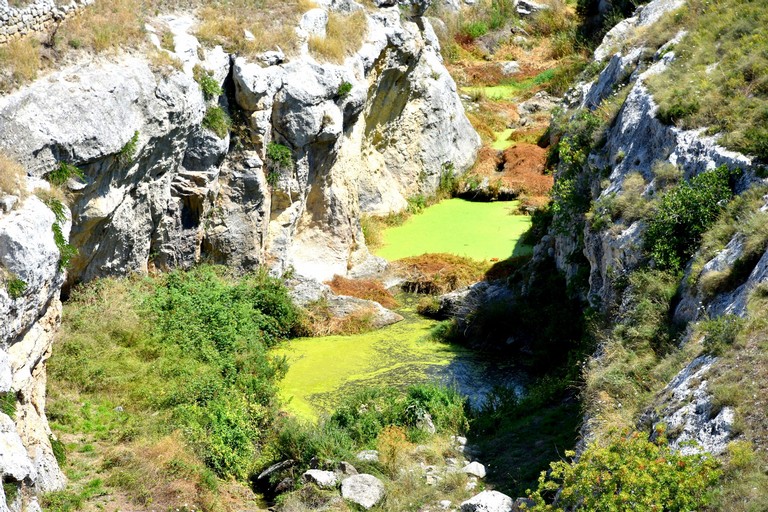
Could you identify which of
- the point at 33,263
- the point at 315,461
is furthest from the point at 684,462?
the point at 33,263

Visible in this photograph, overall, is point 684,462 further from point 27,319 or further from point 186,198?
point 186,198

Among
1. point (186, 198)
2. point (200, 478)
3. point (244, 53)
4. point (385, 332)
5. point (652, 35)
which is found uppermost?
point (652, 35)

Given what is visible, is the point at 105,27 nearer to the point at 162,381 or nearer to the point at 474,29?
the point at 162,381

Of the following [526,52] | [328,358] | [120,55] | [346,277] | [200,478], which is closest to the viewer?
[200,478]

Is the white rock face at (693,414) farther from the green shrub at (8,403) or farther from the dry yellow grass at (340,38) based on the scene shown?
the dry yellow grass at (340,38)


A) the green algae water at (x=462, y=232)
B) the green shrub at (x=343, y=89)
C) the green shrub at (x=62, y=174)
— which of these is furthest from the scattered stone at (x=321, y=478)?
the green algae water at (x=462, y=232)

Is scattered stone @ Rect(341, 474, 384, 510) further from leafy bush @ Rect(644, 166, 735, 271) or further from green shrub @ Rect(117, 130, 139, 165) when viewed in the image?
green shrub @ Rect(117, 130, 139, 165)
